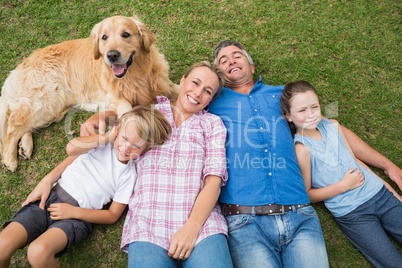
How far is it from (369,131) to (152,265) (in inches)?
121

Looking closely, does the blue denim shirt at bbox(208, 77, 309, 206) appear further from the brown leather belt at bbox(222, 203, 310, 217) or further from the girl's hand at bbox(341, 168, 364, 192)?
the girl's hand at bbox(341, 168, 364, 192)

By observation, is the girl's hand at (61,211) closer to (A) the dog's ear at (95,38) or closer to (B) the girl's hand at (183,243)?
(B) the girl's hand at (183,243)

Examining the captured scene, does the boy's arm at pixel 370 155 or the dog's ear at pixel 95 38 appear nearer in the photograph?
the dog's ear at pixel 95 38

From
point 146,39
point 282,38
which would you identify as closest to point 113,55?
point 146,39

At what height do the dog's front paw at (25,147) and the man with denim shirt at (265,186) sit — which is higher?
the man with denim shirt at (265,186)

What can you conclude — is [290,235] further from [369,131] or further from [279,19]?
[279,19]

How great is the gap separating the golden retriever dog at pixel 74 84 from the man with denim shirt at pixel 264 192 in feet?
2.87

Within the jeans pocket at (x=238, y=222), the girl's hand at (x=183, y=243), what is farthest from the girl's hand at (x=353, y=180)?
the girl's hand at (x=183, y=243)

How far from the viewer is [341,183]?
8.43 ft

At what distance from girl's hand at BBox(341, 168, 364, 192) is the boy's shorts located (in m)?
2.57

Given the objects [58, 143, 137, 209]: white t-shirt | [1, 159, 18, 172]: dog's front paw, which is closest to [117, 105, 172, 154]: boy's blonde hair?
[58, 143, 137, 209]: white t-shirt

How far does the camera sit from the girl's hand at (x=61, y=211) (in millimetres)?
2281

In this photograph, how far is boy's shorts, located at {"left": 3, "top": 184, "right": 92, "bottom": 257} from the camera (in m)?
2.25

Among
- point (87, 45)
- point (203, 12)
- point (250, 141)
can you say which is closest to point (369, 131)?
point (250, 141)
